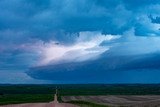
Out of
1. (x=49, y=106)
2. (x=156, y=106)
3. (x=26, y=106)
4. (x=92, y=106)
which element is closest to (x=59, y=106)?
(x=49, y=106)

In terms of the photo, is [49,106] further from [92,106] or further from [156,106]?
→ [156,106]

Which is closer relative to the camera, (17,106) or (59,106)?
(59,106)

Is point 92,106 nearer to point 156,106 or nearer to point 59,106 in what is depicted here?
point 59,106

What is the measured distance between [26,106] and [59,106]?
5451mm

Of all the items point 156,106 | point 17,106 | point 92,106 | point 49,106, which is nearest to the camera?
point 49,106

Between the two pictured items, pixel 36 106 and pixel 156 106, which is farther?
pixel 156 106

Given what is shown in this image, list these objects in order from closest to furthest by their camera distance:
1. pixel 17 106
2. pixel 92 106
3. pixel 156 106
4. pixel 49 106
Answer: pixel 49 106, pixel 17 106, pixel 92 106, pixel 156 106

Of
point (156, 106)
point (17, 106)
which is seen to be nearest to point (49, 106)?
point (17, 106)

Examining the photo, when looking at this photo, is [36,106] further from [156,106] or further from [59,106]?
[156,106]

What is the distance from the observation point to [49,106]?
55.2 meters

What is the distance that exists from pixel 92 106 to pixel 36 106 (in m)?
9.85

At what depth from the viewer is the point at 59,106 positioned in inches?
2188

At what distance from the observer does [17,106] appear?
5975 centimetres

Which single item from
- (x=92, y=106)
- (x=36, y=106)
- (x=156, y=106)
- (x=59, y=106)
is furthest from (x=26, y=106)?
(x=156, y=106)
